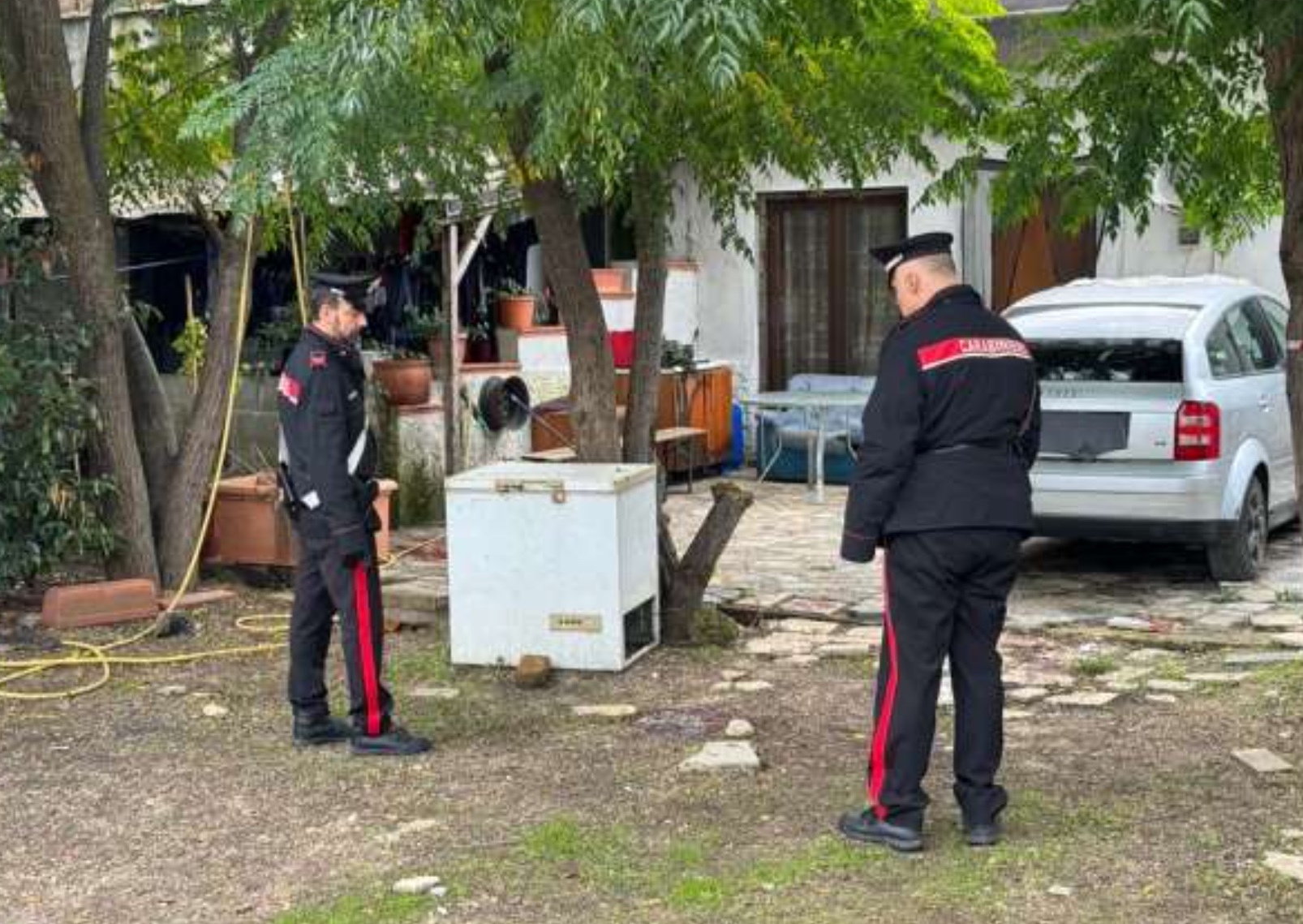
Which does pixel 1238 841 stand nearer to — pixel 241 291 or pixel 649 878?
pixel 649 878

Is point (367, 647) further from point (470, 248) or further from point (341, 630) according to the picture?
point (470, 248)

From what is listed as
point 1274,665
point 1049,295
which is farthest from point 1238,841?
point 1049,295

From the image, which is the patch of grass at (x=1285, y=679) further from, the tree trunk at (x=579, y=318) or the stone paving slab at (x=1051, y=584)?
the tree trunk at (x=579, y=318)

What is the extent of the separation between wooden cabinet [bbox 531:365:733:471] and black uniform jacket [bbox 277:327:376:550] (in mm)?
7537

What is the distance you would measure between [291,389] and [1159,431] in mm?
5121

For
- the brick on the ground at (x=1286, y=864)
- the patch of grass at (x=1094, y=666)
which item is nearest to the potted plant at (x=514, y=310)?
the patch of grass at (x=1094, y=666)

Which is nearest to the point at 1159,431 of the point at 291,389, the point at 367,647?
the point at 367,647

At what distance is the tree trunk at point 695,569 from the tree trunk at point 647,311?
62 centimetres

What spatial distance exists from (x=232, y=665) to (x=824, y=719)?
3.09m

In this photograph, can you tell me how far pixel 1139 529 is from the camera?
9.96m

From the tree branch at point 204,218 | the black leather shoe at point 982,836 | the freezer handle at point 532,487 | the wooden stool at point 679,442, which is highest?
the tree branch at point 204,218

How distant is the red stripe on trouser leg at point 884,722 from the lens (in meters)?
5.64

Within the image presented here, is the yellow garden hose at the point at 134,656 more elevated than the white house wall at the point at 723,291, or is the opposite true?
the white house wall at the point at 723,291

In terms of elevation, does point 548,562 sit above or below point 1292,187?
below
